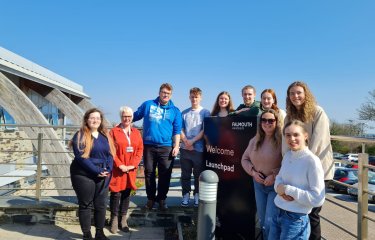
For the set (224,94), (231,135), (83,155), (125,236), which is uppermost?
(224,94)

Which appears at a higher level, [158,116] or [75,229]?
[158,116]

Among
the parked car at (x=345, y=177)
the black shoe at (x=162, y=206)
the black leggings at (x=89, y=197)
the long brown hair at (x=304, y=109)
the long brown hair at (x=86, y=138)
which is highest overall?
the long brown hair at (x=304, y=109)

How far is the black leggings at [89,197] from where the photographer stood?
3859mm

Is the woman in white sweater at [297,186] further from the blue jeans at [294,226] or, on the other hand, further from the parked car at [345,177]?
the parked car at [345,177]

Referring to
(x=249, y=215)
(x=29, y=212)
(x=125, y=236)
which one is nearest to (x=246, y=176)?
(x=249, y=215)

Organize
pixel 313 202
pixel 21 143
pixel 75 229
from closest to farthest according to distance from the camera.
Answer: pixel 313 202 → pixel 75 229 → pixel 21 143

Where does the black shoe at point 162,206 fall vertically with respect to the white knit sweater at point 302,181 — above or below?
below

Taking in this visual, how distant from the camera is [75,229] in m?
4.58

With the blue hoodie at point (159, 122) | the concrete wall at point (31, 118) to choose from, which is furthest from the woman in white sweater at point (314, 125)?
the concrete wall at point (31, 118)

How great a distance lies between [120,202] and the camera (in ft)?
14.6

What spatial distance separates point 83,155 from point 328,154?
2.66 m

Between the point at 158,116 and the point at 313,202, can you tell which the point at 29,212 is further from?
the point at 313,202

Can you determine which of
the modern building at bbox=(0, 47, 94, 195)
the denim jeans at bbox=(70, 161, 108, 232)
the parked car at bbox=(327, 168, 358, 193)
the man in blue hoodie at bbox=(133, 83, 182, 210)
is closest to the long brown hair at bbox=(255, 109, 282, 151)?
the man in blue hoodie at bbox=(133, 83, 182, 210)

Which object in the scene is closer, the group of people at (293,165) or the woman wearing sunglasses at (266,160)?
the group of people at (293,165)
